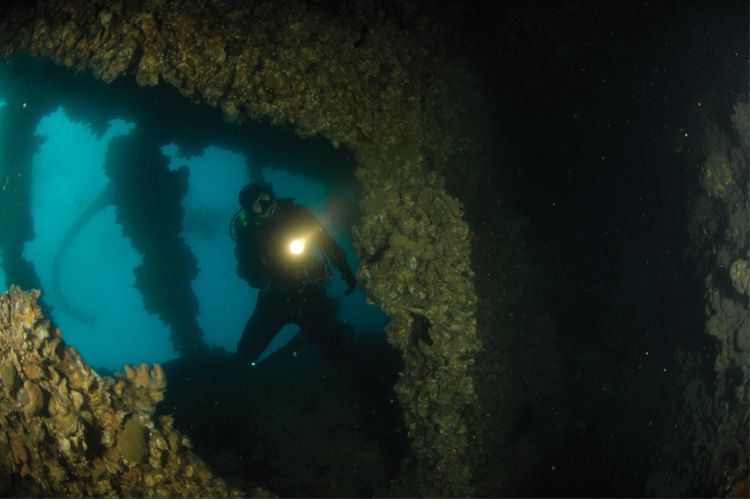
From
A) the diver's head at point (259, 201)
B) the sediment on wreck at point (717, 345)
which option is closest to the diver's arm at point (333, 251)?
the diver's head at point (259, 201)

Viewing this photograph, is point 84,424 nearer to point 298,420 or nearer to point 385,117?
point 298,420

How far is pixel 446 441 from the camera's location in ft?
5.61

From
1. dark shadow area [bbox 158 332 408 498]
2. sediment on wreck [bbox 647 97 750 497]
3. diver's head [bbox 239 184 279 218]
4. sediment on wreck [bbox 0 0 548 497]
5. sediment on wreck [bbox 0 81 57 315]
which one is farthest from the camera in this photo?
sediment on wreck [bbox 0 81 57 315]

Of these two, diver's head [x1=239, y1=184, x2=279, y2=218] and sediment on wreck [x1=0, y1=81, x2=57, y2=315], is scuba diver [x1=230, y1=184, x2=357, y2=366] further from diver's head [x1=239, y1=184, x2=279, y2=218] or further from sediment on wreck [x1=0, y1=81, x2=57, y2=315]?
sediment on wreck [x1=0, y1=81, x2=57, y2=315]

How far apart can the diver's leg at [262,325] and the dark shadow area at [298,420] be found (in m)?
0.07

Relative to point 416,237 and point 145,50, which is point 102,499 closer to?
point 416,237

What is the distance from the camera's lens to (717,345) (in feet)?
7.23

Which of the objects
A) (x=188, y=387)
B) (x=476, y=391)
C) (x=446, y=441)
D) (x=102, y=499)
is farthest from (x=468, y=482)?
(x=102, y=499)

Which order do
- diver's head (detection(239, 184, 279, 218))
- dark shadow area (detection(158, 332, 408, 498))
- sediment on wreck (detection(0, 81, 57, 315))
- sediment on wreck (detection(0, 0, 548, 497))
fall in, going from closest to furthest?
dark shadow area (detection(158, 332, 408, 498)) < sediment on wreck (detection(0, 0, 548, 497)) < diver's head (detection(239, 184, 279, 218)) < sediment on wreck (detection(0, 81, 57, 315))

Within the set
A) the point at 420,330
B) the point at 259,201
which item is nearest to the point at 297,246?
the point at 259,201

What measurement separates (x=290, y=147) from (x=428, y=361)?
111 centimetres

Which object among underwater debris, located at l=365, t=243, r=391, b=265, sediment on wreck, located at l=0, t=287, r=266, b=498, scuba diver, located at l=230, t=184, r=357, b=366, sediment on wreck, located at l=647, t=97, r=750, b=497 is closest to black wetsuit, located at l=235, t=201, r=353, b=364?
scuba diver, located at l=230, t=184, r=357, b=366

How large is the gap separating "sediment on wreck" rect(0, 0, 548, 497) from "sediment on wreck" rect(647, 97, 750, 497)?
43.6 inches

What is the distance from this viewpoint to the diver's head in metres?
1.86
